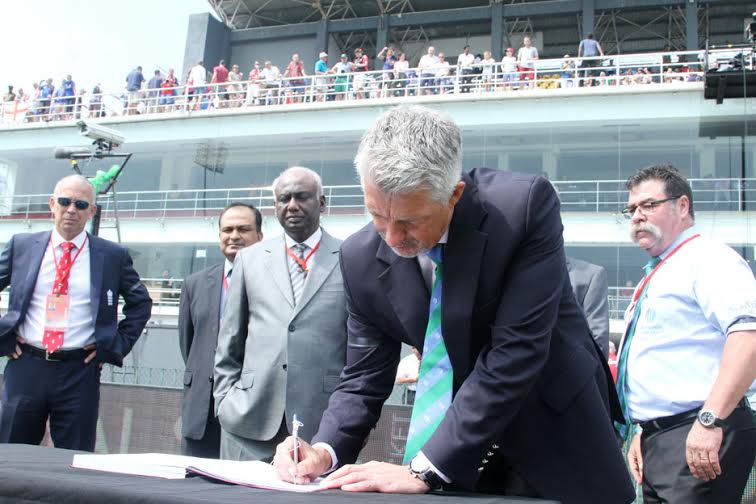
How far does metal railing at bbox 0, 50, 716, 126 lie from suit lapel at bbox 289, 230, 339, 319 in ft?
48.5

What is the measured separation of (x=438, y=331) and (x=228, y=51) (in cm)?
2892

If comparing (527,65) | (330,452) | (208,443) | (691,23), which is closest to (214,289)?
(208,443)

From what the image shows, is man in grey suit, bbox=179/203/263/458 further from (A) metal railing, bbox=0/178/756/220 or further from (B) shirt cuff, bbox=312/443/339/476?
(A) metal railing, bbox=0/178/756/220

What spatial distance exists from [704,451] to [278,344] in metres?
1.85

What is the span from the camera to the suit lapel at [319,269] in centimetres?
339

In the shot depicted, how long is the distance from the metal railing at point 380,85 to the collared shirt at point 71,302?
1499 centimetres

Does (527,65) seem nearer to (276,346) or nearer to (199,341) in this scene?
(199,341)

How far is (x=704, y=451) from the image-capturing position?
2.54 meters

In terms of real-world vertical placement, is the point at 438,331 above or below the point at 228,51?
below

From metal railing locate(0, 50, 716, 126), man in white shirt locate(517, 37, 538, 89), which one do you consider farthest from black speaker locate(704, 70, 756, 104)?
man in white shirt locate(517, 37, 538, 89)

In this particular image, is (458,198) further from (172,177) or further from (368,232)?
(172,177)

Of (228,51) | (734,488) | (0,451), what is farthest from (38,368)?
(228,51)

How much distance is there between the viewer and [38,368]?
3.81 m

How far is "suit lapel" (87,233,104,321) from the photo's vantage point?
409 cm
